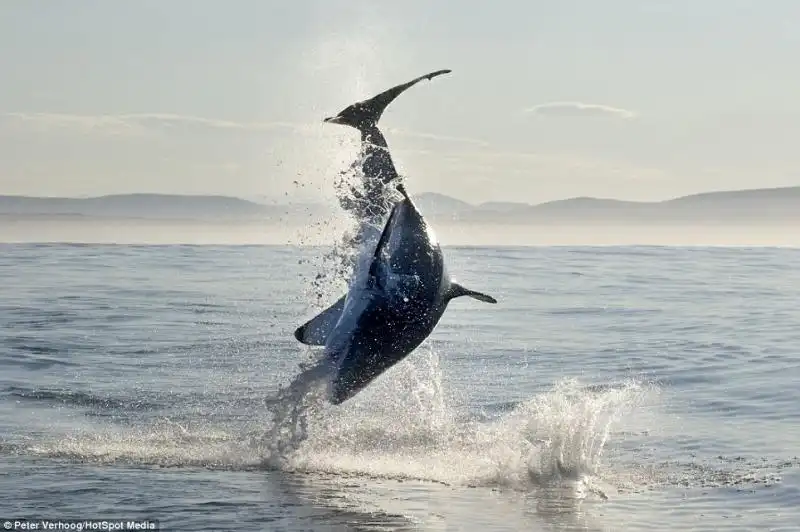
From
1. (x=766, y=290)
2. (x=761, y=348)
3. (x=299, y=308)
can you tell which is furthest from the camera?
(x=766, y=290)

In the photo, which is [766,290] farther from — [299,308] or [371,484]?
[371,484]

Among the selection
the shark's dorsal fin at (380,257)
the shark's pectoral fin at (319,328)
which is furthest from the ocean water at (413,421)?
the shark's dorsal fin at (380,257)

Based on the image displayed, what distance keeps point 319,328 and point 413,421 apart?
338 cm

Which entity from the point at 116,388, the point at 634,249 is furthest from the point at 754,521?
the point at 634,249

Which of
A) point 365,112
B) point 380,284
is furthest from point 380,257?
point 365,112

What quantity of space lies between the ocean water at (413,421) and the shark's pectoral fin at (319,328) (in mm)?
1214

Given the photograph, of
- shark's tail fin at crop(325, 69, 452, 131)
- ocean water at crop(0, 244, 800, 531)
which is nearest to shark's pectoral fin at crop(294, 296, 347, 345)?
ocean water at crop(0, 244, 800, 531)

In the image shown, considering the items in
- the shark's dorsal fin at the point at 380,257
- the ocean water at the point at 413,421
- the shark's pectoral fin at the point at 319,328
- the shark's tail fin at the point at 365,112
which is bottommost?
the ocean water at the point at 413,421

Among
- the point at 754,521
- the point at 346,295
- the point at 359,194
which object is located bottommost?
the point at 754,521

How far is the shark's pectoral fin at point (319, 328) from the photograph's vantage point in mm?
Result: 14211

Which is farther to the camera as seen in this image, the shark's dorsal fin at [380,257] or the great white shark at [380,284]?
the great white shark at [380,284]

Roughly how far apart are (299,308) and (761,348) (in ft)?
42.4

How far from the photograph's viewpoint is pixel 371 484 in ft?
44.0

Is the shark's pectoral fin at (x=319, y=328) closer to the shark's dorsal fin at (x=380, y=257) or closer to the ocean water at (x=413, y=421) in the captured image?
the shark's dorsal fin at (x=380, y=257)
